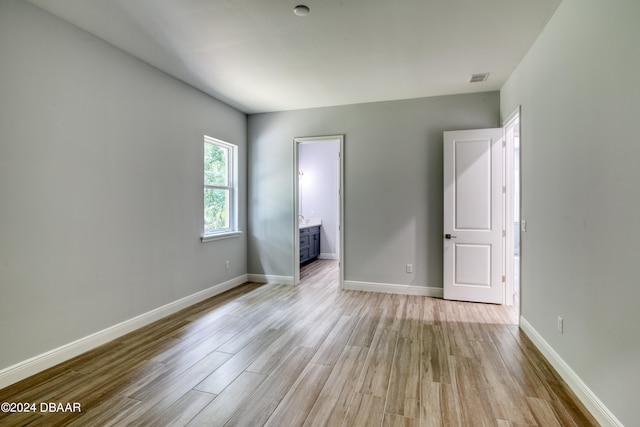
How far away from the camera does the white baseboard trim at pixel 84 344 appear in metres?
2.22

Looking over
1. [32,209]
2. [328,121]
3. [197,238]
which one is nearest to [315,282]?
[197,238]

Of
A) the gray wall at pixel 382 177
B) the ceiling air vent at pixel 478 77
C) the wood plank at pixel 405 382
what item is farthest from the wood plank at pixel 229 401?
the ceiling air vent at pixel 478 77

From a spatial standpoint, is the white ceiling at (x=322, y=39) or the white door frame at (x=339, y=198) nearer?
the white ceiling at (x=322, y=39)

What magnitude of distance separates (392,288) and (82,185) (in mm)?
3798

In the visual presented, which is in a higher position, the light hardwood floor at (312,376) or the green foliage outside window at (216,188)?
the green foliage outside window at (216,188)

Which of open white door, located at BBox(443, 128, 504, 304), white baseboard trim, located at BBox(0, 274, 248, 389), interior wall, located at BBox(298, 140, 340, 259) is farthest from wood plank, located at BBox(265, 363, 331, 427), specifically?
interior wall, located at BBox(298, 140, 340, 259)

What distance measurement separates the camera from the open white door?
3.97 meters

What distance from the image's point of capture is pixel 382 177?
178 inches

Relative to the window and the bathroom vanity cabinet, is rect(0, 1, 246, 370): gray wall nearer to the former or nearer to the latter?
the window

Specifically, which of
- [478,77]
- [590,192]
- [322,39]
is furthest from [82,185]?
[478,77]

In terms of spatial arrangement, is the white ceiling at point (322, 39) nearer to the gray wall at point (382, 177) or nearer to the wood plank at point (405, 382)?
the gray wall at point (382, 177)

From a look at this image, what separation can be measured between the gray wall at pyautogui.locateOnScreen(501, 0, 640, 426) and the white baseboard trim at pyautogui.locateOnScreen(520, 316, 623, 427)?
0.04 m

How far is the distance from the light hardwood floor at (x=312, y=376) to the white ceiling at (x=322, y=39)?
2721mm

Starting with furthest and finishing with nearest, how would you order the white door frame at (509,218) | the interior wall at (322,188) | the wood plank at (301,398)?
the interior wall at (322,188) → the white door frame at (509,218) → the wood plank at (301,398)
